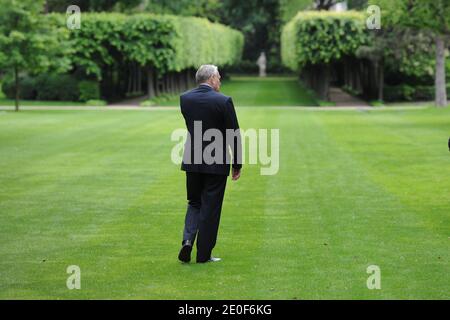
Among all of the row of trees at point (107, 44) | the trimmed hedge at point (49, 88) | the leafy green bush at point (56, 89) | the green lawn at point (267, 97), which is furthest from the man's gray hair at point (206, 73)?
the leafy green bush at point (56, 89)

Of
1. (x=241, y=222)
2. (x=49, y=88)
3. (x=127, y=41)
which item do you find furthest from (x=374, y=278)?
(x=49, y=88)

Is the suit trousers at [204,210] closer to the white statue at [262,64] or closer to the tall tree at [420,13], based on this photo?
the tall tree at [420,13]

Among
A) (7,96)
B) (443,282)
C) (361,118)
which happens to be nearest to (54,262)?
(443,282)

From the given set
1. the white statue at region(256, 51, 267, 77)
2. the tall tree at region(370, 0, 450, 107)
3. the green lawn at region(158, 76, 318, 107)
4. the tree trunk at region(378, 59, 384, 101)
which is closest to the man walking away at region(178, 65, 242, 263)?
the tall tree at region(370, 0, 450, 107)

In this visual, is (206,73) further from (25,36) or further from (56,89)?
(56,89)

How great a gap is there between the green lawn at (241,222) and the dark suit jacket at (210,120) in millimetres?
1015

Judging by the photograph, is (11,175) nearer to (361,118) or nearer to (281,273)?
(281,273)

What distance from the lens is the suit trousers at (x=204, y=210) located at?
9.53 m

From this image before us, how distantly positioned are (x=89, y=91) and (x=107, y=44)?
3.02 meters

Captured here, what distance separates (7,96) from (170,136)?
26142mm

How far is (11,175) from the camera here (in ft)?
57.8

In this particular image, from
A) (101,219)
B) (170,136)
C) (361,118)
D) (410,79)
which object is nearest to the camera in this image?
(101,219)

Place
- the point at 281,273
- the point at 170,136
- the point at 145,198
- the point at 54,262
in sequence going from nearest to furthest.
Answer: the point at 281,273, the point at 54,262, the point at 145,198, the point at 170,136

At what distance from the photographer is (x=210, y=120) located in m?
9.47
